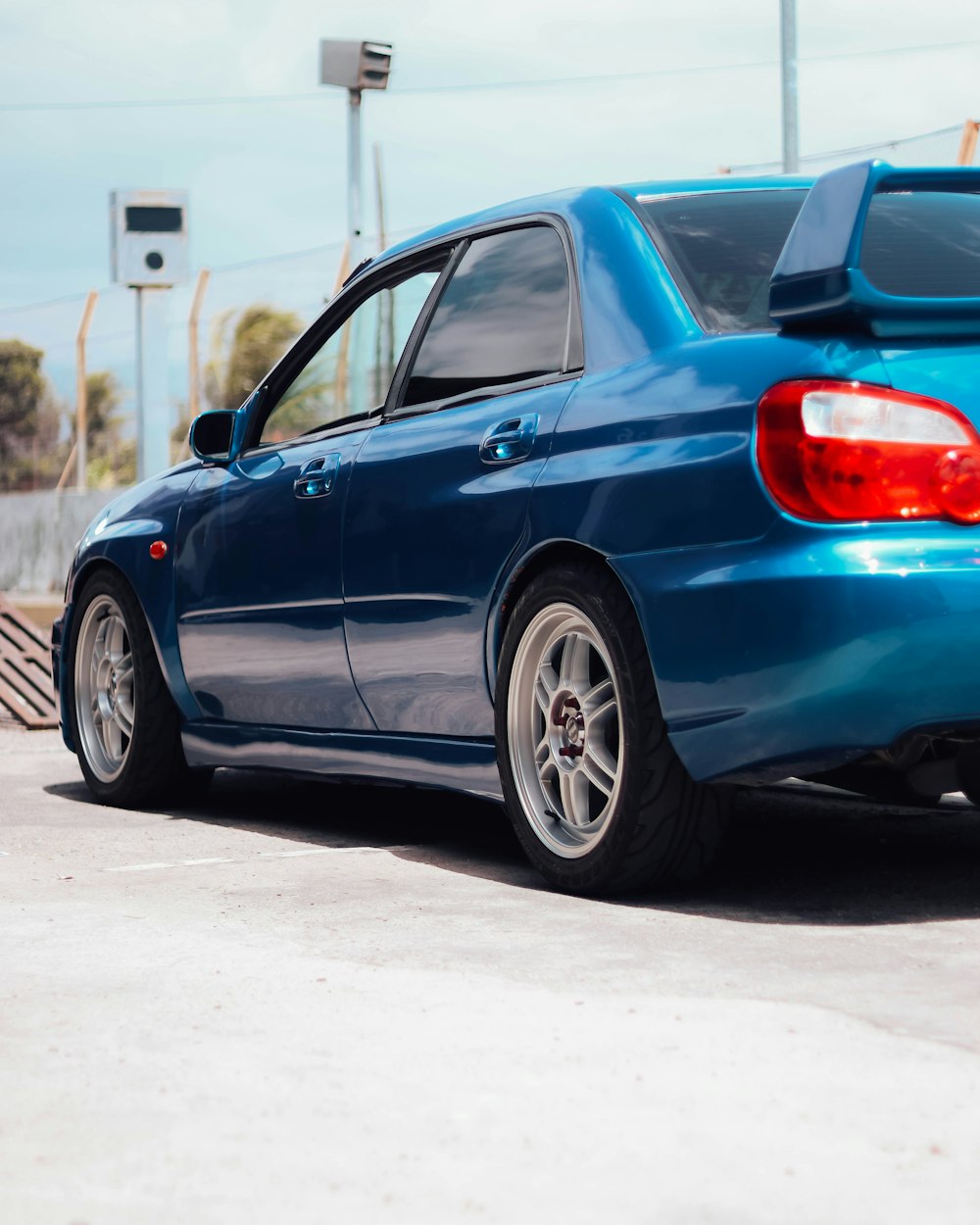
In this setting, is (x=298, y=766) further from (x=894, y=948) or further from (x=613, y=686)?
(x=894, y=948)

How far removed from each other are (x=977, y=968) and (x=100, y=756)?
390cm

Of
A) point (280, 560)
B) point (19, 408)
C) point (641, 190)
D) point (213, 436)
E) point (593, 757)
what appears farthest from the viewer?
point (19, 408)

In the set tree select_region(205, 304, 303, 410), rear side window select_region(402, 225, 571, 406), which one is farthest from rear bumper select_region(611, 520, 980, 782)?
tree select_region(205, 304, 303, 410)

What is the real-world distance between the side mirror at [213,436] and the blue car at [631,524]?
42 millimetres

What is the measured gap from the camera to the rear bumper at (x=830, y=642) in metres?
3.94

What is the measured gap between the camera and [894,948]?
12.9ft

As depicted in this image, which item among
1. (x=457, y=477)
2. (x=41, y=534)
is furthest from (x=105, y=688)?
(x=41, y=534)

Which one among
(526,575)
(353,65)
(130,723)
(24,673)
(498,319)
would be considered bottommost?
(24,673)

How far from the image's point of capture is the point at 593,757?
4605 millimetres

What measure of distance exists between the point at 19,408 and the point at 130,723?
122ft

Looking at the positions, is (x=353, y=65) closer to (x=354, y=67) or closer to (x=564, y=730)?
(x=354, y=67)

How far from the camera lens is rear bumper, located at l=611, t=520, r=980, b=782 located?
394 cm

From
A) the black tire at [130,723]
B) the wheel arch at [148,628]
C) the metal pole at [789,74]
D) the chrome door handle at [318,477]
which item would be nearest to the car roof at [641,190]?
the chrome door handle at [318,477]

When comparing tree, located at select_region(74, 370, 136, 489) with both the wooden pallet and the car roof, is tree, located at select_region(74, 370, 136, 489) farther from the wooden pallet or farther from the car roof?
the car roof
